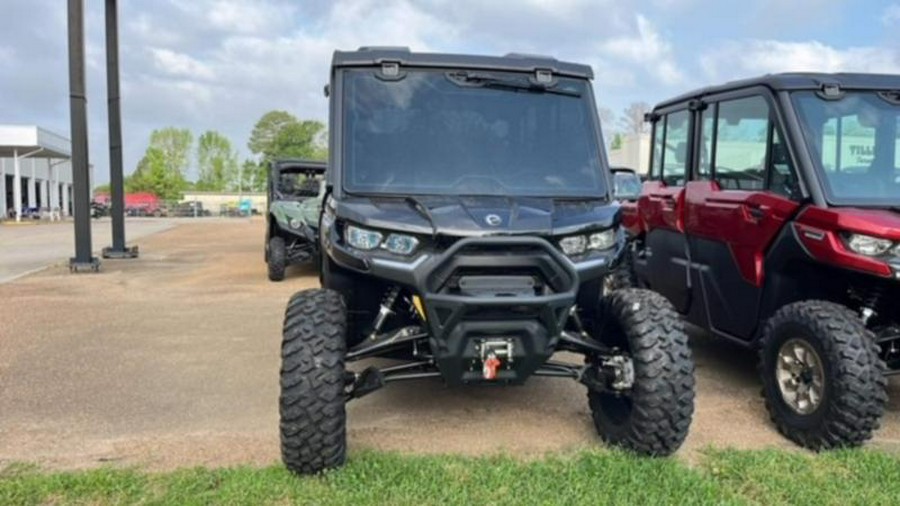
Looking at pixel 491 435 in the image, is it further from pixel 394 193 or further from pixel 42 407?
pixel 42 407

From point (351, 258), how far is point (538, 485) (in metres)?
1.46

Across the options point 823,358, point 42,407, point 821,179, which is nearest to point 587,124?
point 821,179

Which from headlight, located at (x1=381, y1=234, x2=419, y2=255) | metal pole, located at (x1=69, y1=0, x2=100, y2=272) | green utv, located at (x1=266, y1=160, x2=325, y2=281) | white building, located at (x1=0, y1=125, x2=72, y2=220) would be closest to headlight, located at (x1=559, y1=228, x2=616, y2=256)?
headlight, located at (x1=381, y1=234, x2=419, y2=255)

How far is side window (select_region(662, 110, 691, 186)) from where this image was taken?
636cm

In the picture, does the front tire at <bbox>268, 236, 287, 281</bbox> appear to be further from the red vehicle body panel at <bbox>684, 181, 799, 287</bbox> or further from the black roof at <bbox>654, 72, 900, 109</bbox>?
the black roof at <bbox>654, 72, 900, 109</bbox>

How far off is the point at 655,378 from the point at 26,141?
4169cm

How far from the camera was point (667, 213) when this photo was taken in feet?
21.0

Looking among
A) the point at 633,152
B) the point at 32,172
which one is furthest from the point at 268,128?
the point at 633,152

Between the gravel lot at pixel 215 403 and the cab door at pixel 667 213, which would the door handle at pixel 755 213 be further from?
the gravel lot at pixel 215 403

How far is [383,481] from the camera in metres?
3.74

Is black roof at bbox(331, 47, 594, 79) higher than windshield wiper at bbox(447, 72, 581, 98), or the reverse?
black roof at bbox(331, 47, 594, 79)

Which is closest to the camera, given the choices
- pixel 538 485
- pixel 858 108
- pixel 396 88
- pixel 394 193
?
pixel 538 485

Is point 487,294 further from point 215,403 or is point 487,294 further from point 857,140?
point 857,140

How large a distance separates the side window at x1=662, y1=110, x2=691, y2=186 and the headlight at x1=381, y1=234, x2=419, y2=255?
11.0ft
